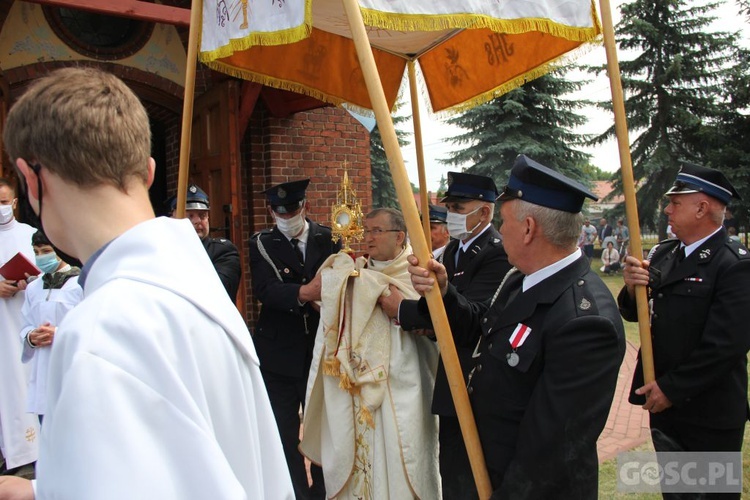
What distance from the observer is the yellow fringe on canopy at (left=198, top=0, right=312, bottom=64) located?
230cm

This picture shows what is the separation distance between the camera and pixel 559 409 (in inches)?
77.6

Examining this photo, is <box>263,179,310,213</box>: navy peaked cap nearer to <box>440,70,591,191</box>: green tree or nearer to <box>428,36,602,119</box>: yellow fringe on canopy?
<box>428,36,602,119</box>: yellow fringe on canopy

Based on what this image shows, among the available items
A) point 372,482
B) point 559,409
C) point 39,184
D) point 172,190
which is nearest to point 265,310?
point 372,482

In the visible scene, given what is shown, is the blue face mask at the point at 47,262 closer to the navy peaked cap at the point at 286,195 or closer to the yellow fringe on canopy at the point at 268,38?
the navy peaked cap at the point at 286,195

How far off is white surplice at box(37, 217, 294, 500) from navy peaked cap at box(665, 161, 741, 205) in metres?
3.08

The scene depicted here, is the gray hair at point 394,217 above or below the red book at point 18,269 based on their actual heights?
above

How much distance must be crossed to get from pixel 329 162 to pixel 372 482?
15.0 ft

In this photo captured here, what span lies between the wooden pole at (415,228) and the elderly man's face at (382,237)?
3.82 feet

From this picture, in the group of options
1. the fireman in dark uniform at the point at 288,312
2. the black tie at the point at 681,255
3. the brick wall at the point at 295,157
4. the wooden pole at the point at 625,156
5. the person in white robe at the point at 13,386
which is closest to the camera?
the wooden pole at the point at 625,156

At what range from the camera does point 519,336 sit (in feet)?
7.19

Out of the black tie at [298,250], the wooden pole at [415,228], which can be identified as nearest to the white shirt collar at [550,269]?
the wooden pole at [415,228]

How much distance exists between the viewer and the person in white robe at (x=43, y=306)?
13.1 ft

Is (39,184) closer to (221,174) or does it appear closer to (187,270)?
(187,270)

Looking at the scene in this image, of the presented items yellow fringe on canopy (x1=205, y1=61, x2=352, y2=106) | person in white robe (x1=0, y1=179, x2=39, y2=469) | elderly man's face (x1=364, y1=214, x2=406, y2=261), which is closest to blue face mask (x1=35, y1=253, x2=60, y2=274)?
person in white robe (x1=0, y1=179, x2=39, y2=469)
